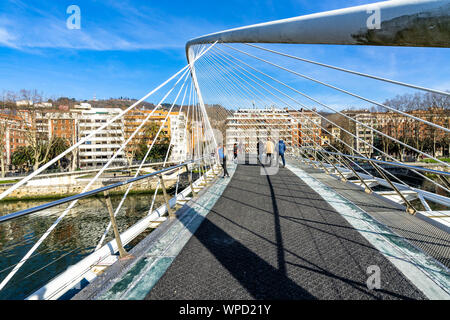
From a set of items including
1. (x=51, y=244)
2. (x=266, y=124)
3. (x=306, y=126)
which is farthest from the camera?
(x=51, y=244)

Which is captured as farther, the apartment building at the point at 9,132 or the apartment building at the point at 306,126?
the apartment building at the point at 9,132

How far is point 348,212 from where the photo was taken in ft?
12.4

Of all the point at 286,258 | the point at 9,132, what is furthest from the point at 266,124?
the point at 9,132

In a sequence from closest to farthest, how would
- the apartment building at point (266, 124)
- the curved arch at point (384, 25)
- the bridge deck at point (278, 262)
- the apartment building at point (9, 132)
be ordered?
1. the curved arch at point (384, 25)
2. the bridge deck at point (278, 262)
3. the apartment building at point (266, 124)
4. the apartment building at point (9, 132)

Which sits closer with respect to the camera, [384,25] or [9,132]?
[384,25]

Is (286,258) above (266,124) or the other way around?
the other way around

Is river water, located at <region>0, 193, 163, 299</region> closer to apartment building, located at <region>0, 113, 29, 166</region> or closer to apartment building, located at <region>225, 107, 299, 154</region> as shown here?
apartment building, located at <region>225, 107, 299, 154</region>

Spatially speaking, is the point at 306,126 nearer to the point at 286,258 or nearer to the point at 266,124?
the point at 266,124

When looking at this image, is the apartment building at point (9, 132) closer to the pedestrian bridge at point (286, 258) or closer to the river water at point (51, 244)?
the river water at point (51, 244)

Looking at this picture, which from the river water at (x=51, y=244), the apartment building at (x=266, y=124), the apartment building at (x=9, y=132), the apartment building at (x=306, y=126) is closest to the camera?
the apartment building at (x=306, y=126)

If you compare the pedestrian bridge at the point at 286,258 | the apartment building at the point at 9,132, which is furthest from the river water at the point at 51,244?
the apartment building at the point at 9,132

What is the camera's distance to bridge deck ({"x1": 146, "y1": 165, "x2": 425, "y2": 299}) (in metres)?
1.77

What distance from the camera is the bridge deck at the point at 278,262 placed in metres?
1.77

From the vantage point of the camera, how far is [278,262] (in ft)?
7.28
